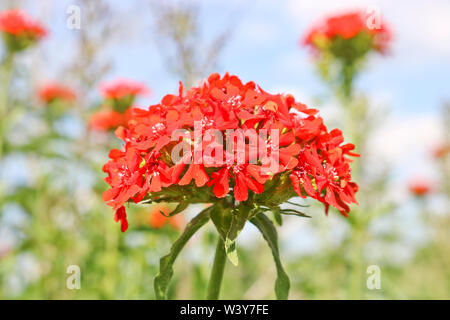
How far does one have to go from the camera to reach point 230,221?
4.43 ft

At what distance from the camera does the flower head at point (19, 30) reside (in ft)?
14.2

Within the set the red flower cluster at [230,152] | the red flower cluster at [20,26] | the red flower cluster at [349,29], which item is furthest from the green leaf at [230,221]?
the red flower cluster at [20,26]

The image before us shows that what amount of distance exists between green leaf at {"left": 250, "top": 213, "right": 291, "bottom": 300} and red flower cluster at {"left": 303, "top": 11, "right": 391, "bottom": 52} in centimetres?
257

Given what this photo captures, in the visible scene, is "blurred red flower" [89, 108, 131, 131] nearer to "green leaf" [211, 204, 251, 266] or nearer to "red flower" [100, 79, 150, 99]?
"red flower" [100, 79, 150, 99]

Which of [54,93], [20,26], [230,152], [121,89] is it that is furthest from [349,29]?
[54,93]

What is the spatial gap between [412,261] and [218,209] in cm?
774

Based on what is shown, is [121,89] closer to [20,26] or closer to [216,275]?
[20,26]

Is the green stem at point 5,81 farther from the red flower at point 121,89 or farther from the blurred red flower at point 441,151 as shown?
the blurred red flower at point 441,151

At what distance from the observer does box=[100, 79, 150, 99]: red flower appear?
13.5ft

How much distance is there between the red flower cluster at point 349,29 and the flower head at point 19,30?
2.65 metres

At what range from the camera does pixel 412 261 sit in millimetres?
8148

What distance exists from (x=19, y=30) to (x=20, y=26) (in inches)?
1.5
